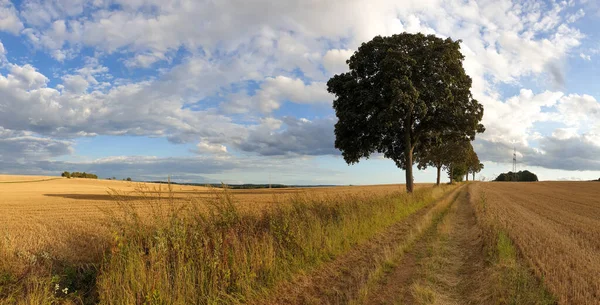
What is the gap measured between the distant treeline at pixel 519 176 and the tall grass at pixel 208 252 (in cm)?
19407

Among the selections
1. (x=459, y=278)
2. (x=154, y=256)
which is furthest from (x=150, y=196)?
(x=459, y=278)

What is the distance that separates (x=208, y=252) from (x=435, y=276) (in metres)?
5.07

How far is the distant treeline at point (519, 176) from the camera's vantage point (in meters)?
172

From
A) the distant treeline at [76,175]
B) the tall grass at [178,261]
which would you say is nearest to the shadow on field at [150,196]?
the tall grass at [178,261]

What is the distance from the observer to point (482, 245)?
10250 millimetres

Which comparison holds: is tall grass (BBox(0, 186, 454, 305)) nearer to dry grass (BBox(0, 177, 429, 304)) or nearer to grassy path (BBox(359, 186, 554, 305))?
dry grass (BBox(0, 177, 429, 304))

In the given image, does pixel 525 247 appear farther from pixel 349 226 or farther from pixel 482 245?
pixel 349 226

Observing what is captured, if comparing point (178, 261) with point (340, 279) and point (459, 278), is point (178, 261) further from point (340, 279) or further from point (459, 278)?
point (459, 278)

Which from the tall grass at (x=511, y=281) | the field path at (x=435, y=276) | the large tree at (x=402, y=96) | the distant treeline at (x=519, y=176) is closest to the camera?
the tall grass at (x=511, y=281)

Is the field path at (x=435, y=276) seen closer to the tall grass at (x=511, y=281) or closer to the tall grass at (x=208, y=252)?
the tall grass at (x=511, y=281)

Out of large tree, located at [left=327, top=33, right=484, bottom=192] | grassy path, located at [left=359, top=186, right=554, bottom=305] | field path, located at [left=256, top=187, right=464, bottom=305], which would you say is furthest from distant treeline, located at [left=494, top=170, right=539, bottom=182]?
field path, located at [left=256, top=187, right=464, bottom=305]

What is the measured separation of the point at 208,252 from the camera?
5.96m

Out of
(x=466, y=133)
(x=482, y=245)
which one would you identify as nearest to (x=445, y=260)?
(x=482, y=245)

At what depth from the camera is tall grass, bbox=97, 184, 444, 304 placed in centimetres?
502
